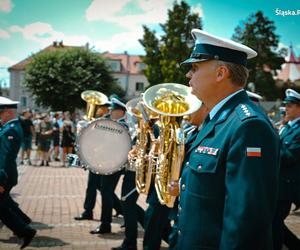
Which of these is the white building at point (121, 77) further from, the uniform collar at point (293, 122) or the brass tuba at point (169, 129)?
the brass tuba at point (169, 129)

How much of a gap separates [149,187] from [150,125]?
786mm

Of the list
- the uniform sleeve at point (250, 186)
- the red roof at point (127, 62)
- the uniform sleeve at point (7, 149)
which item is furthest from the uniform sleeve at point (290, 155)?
the red roof at point (127, 62)

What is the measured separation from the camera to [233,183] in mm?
2096

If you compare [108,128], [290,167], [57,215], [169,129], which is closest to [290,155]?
[290,167]

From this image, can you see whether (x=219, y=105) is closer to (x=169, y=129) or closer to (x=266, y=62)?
(x=169, y=129)

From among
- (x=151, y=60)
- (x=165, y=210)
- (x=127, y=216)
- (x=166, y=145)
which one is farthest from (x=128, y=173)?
(x=151, y=60)

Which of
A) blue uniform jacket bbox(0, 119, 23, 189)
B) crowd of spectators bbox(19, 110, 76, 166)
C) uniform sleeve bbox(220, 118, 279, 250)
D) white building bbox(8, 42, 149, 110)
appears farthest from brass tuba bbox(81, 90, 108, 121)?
white building bbox(8, 42, 149, 110)

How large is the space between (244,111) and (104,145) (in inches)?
162

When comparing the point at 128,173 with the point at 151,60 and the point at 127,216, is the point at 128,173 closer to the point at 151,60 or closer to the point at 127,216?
the point at 127,216

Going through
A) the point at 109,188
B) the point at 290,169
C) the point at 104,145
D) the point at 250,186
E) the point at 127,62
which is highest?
the point at 127,62

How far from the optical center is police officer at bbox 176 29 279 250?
205 centimetres

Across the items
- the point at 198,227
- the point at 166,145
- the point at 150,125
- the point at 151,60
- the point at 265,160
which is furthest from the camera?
the point at 151,60

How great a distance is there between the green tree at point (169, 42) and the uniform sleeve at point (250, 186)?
34.9 metres

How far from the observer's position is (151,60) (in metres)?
43.5
